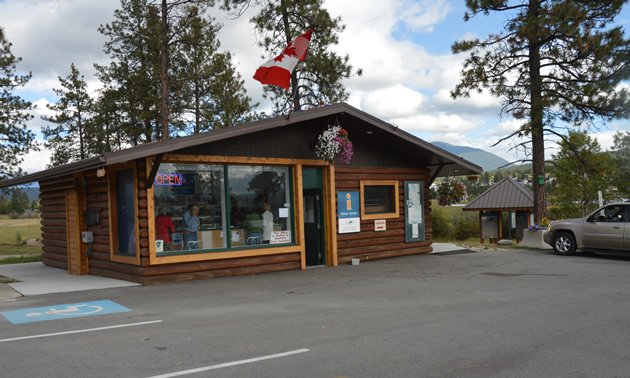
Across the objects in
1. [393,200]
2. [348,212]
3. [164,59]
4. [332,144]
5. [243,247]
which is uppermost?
[164,59]

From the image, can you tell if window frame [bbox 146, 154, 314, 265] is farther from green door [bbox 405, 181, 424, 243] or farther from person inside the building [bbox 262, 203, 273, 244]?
green door [bbox 405, 181, 424, 243]

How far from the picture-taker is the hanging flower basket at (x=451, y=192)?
1712cm

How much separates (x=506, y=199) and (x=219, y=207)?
86.2 feet

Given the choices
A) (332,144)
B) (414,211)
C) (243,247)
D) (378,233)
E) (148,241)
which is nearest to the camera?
(148,241)

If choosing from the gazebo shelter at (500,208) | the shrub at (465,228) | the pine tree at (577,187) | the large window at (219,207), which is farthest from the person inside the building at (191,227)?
the pine tree at (577,187)

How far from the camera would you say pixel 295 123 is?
1385 cm

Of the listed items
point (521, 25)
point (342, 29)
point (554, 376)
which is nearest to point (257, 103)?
point (342, 29)

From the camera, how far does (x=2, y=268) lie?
1647 cm

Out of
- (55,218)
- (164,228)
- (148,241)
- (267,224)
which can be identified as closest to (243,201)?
(267,224)

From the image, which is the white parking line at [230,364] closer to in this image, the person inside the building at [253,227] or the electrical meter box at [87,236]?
the person inside the building at [253,227]

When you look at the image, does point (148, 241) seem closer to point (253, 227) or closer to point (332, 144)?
point (253, 227)

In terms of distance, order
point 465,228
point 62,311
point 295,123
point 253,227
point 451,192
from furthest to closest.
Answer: point 465,228 → point 451,192 → point 295,123 → point 253,227 → point 62,311

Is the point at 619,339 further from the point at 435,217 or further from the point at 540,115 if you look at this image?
the point at 435,217

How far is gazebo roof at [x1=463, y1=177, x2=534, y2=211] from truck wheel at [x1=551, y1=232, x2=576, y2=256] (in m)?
17.5
